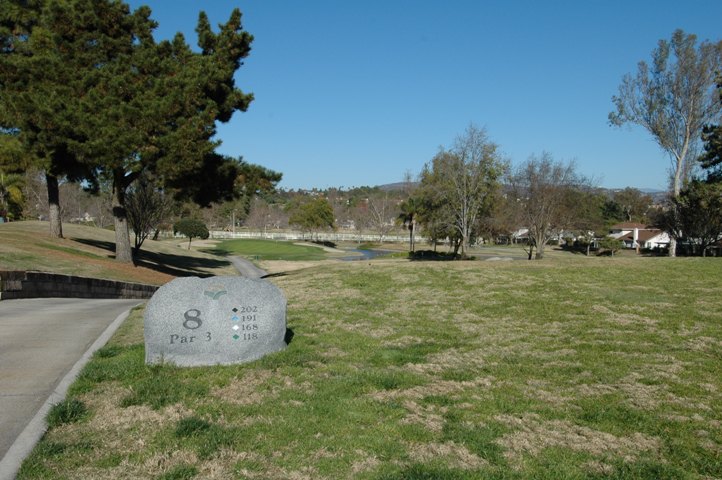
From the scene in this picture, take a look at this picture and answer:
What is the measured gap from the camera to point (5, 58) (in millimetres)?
23578

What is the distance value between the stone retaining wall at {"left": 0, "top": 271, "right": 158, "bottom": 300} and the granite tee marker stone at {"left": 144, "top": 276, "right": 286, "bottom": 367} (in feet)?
29.4

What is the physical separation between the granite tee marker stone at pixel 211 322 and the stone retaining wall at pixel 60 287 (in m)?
8.96

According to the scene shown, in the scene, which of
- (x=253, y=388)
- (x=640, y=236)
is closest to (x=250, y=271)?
(x=253, y=388)

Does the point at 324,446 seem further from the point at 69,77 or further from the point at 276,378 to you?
the point at 69,77

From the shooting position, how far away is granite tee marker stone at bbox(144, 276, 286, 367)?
7215 mm

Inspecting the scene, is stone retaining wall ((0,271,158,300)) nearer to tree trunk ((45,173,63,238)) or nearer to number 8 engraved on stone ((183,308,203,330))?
number 8 engraved on stone ((183,308,203,330))

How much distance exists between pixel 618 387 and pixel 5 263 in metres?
19.4

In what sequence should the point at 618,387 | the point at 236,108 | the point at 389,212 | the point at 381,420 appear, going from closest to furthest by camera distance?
the point at 381,420 < the point at 618,387 < the point at 236,108 < the point at 389,212

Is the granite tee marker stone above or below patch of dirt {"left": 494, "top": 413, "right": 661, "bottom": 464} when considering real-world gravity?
above

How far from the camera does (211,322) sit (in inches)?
290

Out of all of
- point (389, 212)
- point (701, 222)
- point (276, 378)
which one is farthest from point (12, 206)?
point (389, 212)

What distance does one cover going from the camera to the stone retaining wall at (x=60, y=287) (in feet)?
46.0

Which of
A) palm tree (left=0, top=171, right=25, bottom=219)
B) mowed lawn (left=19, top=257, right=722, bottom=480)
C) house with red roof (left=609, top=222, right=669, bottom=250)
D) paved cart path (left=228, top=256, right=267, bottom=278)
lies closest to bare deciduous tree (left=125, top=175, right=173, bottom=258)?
paved cart path (left=228, top=256, right=267, bottom=278)

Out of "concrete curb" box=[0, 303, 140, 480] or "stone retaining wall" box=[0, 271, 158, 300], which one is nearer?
"concrete curb" box=[0, 303, 140, 480]
